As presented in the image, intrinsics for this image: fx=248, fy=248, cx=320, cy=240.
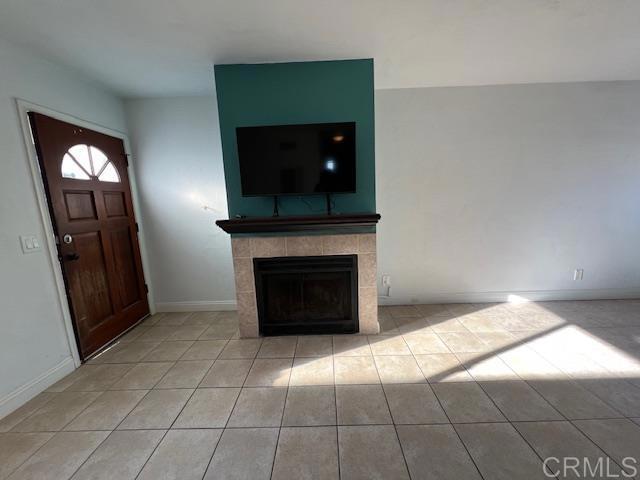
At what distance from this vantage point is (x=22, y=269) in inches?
70.8

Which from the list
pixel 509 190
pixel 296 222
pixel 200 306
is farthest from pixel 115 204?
pixel 509 190

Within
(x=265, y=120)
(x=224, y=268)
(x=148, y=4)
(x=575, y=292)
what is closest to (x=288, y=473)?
(x=224, y=268)

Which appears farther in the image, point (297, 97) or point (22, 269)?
point (297, 97)

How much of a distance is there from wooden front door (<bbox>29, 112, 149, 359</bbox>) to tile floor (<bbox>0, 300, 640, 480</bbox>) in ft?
1.20

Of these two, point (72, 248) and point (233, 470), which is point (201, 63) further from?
point (233, 470)

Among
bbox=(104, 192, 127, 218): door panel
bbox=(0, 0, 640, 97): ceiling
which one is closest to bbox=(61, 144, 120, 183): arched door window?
bbox=(104, 192, 127, 218): door panel

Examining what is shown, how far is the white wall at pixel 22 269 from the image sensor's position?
1701mm

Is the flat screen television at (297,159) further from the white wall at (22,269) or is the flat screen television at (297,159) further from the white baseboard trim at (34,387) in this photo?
the white baseboard trim at (34,387)

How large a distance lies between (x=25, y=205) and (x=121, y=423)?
172 cm

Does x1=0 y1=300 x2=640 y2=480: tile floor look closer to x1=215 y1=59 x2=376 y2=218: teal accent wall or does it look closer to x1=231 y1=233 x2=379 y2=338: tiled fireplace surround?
x1=231 y1=233 x2=379 y2=338: tiled fireplace surround

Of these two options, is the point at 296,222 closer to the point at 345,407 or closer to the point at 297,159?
the point at 297,159

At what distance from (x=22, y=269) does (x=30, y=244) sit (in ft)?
0.62

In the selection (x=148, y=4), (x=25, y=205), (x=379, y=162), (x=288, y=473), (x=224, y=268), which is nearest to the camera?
(x=288, y=473)

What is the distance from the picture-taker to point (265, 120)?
2.25m
